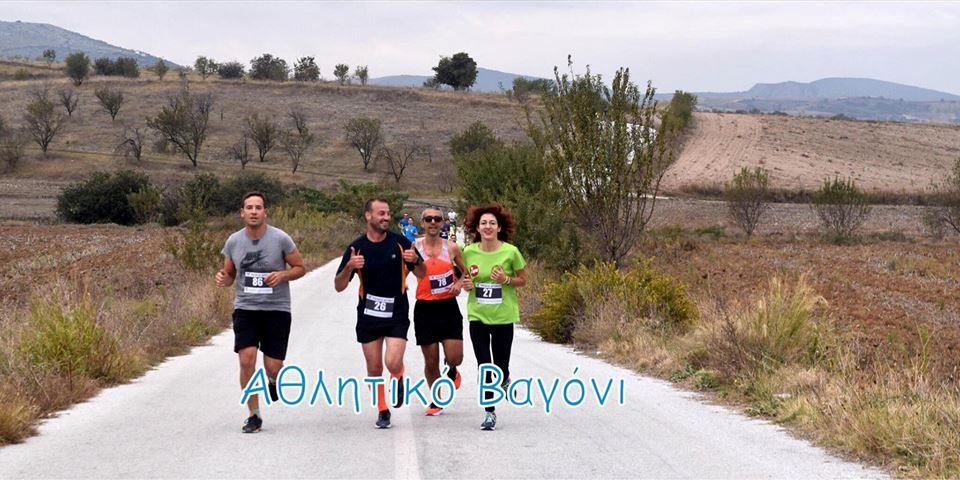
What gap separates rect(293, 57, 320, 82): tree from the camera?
15225cm

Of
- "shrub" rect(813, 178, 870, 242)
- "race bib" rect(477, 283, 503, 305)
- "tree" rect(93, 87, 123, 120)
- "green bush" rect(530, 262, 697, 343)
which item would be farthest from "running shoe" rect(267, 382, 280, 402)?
"tree" rect(93, 87, 123, 120)

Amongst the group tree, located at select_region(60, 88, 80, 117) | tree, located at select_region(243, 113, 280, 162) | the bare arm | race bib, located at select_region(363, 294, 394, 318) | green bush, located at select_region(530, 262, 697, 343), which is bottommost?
tree, located at select_region(243, 113, 280, 162)

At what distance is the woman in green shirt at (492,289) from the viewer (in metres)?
9.88

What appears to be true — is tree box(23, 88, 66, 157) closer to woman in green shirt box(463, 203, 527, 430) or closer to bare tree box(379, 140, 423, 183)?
bare tree box(379, 140, 423, 183)

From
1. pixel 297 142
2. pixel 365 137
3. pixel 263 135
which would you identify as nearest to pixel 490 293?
pixel 297 142

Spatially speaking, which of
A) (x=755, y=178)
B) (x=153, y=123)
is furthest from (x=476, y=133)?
(x=755, y=178)

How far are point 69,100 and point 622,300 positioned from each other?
10630 cm

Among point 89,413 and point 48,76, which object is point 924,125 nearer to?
point 48,76

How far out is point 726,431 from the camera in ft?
31.7

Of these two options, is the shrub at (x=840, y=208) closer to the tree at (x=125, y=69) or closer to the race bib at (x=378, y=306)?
the race bib at (x=378, y=306)

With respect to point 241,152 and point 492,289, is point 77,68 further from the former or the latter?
point 492,289

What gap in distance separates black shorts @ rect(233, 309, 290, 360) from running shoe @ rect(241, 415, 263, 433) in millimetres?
525

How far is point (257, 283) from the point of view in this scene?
371 inches

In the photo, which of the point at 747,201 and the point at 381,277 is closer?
the point at 381,277
